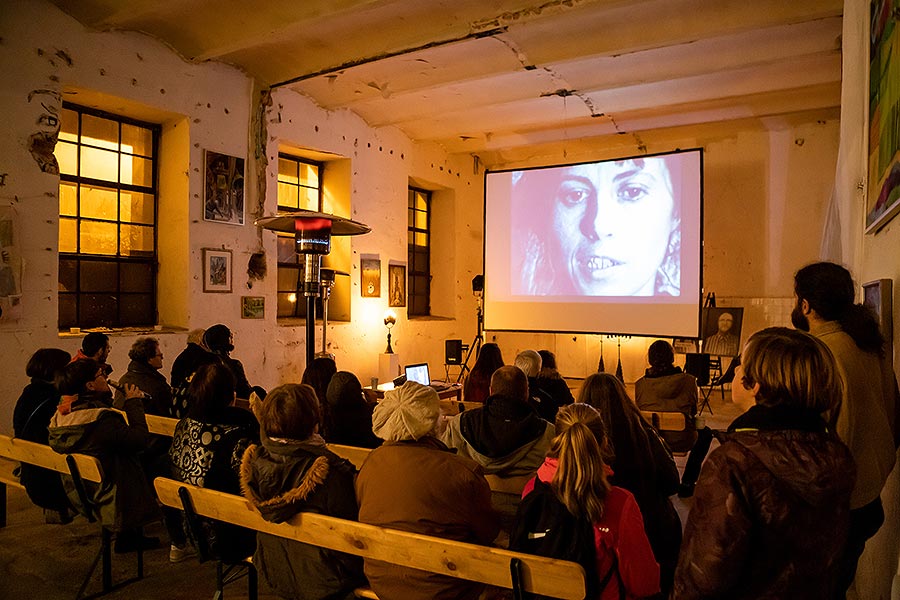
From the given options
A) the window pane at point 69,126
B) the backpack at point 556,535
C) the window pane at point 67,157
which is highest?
the window pane at point 69,126

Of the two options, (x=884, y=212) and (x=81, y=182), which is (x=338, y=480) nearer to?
(x=884, y=212)

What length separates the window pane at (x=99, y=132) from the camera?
5.37 m

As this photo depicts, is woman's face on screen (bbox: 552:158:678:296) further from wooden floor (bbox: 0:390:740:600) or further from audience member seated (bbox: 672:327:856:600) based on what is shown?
audience member seated (bbox: 672:327:856:600)

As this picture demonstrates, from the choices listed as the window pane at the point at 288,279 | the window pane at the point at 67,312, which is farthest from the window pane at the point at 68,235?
the window pane at the point at 288,279

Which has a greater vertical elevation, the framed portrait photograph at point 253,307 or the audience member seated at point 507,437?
the framed portrait photograph at point 253,307

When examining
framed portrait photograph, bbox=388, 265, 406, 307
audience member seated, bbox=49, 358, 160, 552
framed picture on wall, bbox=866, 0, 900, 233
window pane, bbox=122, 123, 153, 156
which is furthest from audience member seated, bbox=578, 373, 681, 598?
framed portrait photograph, bbox=388, 265, 406, 307

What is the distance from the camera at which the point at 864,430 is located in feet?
6.25

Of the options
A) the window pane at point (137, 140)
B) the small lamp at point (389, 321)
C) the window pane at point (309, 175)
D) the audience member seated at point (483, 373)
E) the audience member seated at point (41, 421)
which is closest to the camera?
the audience member seated at point (41, 421)

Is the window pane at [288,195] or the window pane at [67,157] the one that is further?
the window pane at [288,195]

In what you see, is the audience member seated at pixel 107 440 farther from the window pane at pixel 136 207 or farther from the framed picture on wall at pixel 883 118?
the window pane at pixel 136 207

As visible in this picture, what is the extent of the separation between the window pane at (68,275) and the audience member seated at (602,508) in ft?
16.0

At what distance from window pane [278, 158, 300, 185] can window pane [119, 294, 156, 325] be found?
A: 7.10 feet

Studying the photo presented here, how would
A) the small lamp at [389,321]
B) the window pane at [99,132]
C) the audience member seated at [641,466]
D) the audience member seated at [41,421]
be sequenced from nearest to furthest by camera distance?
the audience member seated at [641,466]
the audience member seated at [41,421]
the window pane at [99,132]
the small lamp at [389,321]

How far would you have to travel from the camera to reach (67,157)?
5.24 metres
